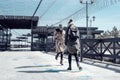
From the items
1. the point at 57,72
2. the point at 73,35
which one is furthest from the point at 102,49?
the point at 57,72

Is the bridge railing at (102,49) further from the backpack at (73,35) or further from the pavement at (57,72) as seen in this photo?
the backpack at (73,35)

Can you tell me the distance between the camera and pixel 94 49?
56.7 ft

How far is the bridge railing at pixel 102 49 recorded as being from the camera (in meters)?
14.4

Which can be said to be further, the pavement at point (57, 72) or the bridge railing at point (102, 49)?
the bridge railing at point (102, 49)

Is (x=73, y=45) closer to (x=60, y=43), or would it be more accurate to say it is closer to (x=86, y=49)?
(x=60, y=43)

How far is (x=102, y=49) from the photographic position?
54.3 feet

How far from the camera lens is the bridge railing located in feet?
47.2

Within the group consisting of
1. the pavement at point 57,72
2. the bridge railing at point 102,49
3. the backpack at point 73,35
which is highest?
the backpack at point 73,35

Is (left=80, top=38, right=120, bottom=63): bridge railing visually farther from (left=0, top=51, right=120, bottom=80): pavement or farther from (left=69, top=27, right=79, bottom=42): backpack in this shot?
(left=69, top=27, right=79, bottom=42): backpack

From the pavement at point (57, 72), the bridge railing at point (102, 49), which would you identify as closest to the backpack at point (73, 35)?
the pavement at point (57, 72)

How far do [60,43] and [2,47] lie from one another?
3545 centimetres

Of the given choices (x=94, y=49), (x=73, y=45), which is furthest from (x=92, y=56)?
(x=73, y=45)

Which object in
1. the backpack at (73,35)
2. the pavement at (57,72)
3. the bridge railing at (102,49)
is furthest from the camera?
the bridge railing at (102,49)

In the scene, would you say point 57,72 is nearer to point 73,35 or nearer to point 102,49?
point 73,35
